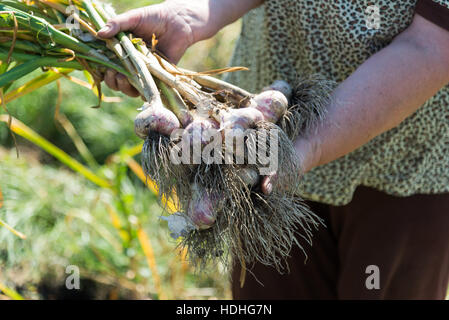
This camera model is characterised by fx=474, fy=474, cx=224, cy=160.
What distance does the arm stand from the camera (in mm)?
927

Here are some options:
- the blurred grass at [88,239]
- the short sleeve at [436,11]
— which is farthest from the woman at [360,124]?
the blurred grass at [88,239]

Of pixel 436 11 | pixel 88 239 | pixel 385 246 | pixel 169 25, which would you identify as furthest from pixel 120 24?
pixel 88 239

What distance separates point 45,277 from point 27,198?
35cm

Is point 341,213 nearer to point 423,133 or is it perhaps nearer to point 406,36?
point 423,133

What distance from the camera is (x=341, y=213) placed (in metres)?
1.32

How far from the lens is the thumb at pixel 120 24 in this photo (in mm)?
1007

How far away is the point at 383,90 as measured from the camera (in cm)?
94

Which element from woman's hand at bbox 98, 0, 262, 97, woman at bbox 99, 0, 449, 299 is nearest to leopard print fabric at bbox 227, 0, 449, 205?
woman at bbox 99, 0, 449, 299

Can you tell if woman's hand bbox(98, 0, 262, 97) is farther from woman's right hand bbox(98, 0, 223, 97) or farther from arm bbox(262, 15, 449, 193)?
arm bbox(262, 15, 449, 193)

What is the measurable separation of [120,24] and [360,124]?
55cm

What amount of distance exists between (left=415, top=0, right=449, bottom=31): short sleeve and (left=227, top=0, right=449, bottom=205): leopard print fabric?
0.23 feet

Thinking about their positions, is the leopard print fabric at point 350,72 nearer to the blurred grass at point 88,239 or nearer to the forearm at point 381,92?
the forearm at point 381,92

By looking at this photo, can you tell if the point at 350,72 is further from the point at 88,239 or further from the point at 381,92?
the point at 88,239
